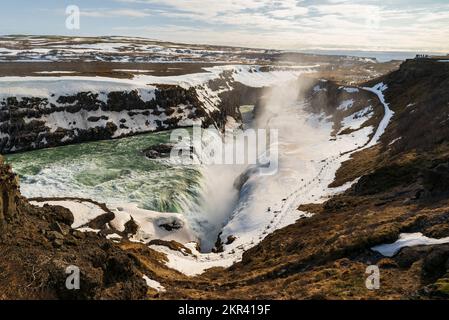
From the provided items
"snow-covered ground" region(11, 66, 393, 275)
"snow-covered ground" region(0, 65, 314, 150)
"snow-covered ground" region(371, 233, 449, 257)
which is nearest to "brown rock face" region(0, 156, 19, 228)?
"snow-covered ground" region(11, 66, 393, 275)

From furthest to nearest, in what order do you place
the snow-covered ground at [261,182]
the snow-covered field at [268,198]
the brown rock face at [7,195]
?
1. the snow-covered ground at [261,182]
2. the snow-covered field at [268,198]
3. the brown rock face at [7,195]

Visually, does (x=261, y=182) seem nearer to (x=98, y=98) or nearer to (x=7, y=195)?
(x=7, y=195)

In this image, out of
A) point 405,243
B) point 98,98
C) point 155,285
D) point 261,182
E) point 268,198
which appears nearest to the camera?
point 405,243

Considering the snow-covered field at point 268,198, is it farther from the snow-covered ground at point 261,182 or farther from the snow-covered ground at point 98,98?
the snow-covered ground at point 98,98

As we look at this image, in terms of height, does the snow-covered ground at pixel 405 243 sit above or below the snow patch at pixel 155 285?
above

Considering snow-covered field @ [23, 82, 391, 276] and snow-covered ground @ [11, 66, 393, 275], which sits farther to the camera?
snow-covered ground @ [11, 66, 393, 275]

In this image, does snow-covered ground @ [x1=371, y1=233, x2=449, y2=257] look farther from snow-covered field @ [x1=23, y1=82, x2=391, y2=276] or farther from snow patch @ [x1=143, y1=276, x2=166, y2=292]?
snow-covered field @ [x1=23, y1=82, x2=391, y2=276]

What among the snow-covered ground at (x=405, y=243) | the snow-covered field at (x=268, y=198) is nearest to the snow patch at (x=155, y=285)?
the snow-covered field at (x=268, y=198)

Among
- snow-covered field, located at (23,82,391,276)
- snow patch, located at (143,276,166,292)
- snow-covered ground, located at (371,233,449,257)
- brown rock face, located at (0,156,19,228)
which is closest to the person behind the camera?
brown rock face, located at (0,156,19,228)

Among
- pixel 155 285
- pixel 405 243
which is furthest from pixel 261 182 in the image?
pixel 155 285
